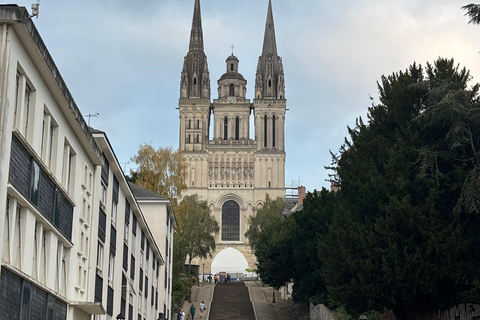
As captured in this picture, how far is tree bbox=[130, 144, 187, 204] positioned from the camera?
54.0 metres

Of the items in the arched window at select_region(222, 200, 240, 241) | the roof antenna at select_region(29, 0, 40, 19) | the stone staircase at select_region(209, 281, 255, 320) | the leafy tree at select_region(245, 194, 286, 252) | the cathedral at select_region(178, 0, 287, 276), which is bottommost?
the stone staircase at select_region(209, 281, 255, 320)

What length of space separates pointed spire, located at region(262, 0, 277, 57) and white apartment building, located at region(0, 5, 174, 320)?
279 feet

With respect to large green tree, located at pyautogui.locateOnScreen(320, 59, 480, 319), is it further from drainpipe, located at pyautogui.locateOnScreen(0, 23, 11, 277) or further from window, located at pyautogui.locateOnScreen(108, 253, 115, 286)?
drainpipe, located at pyautogui.locateOnScreen(0, 23, 11, 277)

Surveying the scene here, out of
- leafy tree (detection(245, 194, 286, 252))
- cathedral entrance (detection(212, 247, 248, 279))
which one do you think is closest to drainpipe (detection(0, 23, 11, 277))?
leafy tree (detection(245, 194, 286, 252))

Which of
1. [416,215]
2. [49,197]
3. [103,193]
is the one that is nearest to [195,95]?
[416,215]

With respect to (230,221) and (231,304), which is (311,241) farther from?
(230,221)

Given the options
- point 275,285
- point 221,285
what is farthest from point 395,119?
point 221,285

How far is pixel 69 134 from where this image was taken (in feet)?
62.3

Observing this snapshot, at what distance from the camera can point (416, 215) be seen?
27688 millimetres

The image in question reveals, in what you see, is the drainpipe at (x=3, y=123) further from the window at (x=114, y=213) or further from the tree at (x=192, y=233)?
the tree at (x=192, y=233)

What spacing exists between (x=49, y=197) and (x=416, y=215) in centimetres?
1518

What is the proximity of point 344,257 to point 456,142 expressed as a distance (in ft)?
19.4

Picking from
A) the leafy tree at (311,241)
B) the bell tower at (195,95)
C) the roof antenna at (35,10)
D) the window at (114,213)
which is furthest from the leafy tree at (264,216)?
the roof antenna at (35,10)

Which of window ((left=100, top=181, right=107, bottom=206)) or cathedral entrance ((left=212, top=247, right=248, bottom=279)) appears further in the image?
cathedral entrance ((left=212, top=247, right=248, bottom=279))
